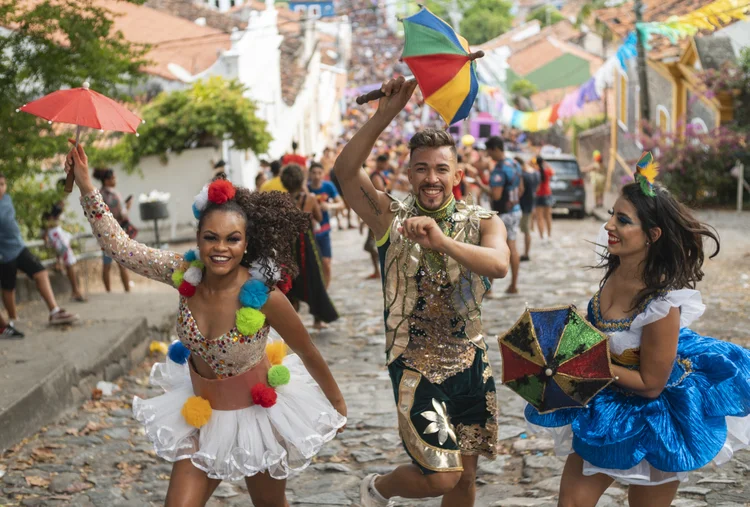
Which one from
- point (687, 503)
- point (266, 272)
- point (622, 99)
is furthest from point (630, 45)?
point (266, 272)

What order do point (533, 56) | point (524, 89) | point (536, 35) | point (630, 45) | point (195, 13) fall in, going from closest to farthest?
point (630, 45) → point (195, 13) → point (524, 89) → point (533, 56) → point (536, 35)

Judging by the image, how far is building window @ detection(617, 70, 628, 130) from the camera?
109 feet

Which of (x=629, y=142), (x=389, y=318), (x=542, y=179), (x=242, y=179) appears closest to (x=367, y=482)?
(x=389, y=318)

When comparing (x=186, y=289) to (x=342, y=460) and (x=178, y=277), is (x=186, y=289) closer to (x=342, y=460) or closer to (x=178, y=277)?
(x=178, y=277)

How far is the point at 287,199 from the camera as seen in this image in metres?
4.11

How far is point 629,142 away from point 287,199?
2926cm

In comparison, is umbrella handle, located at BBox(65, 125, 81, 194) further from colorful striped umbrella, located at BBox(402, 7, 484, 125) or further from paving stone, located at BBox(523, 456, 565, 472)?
paving stone, located at BBox(523, 456, 565, 472)

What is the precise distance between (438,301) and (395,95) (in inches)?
37.4

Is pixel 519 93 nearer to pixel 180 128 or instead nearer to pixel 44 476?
pixel 180 128

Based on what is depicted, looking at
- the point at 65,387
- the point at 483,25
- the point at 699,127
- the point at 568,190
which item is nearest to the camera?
the point at 65,387

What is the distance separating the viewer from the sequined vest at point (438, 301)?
401cm

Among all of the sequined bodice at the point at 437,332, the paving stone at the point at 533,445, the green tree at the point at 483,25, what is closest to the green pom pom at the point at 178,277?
the sequined bodice at the point at 437,332

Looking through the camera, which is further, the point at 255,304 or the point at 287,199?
the point at 287,199

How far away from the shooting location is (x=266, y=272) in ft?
12.8
